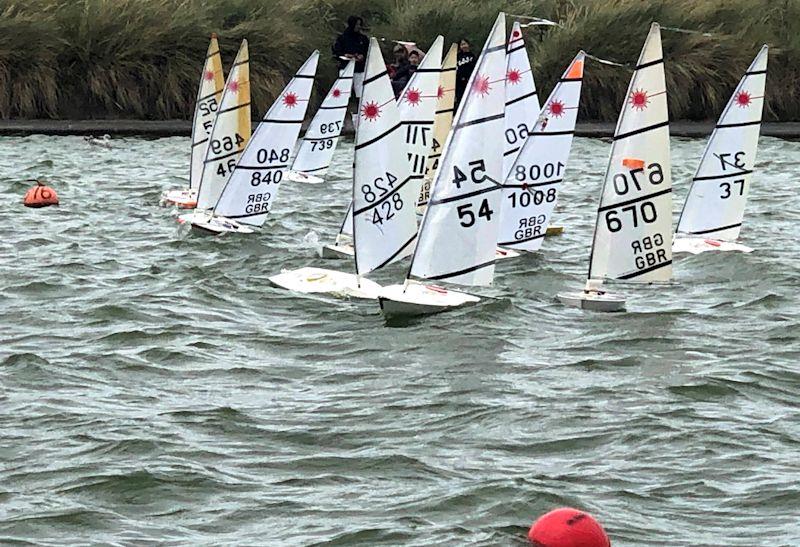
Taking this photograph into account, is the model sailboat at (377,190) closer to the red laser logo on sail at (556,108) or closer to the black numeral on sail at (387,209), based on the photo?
the black numeral on sail at (387,209)

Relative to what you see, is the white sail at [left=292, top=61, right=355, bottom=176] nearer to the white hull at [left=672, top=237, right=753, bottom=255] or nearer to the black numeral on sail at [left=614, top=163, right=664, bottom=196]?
the white hull at [left=672, top=237, right=753, bottom=255]

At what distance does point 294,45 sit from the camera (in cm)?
3538

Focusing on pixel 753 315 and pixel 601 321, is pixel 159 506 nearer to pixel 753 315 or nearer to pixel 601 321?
pixel 601 321

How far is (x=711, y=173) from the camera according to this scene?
2127 centimetres

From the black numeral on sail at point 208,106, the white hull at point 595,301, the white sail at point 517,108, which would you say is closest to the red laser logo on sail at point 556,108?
the white sail at point 517,108

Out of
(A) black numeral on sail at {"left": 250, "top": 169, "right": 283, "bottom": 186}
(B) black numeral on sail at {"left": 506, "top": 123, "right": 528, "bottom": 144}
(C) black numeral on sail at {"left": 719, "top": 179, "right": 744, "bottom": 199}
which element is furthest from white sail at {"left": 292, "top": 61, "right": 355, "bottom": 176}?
(C) black numeral on sail at {"left": 719, "top": 179, "right": 744, "bottom": 199}

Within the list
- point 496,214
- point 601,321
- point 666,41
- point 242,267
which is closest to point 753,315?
point 601,321

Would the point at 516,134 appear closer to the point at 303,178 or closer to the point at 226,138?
the point at 226,138

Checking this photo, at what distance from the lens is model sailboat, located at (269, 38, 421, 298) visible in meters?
16.9

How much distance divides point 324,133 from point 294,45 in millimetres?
6731

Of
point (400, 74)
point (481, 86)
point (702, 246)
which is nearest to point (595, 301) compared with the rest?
point (481, 86)

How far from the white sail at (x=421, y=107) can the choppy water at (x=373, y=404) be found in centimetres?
139

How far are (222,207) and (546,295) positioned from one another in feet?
17.4

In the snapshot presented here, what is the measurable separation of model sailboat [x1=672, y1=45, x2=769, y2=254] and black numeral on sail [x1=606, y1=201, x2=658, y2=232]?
4139mm
